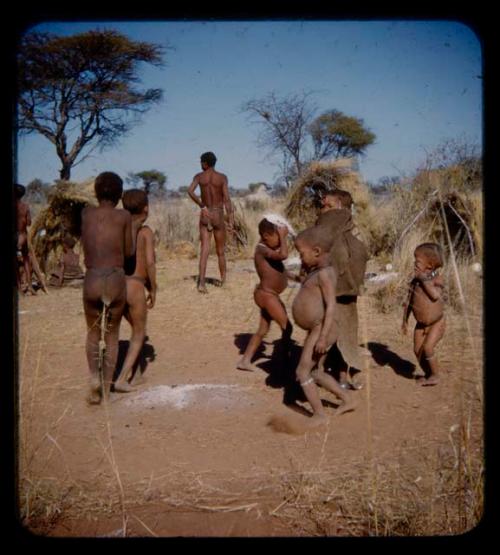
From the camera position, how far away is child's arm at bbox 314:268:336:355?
3885 mm

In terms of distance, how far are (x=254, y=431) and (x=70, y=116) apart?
17.8 metres

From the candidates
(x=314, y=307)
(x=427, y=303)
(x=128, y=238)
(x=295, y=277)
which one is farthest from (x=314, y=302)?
(x=128, y=238)

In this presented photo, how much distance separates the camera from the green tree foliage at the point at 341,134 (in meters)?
25.8

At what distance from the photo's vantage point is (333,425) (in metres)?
4.00

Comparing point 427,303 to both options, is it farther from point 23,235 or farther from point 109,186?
point 23,235

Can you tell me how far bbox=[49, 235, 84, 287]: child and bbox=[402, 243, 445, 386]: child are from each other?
286 inches

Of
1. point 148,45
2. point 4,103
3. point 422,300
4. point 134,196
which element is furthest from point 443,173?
point 148,45

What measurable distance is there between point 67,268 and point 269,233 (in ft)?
21.9

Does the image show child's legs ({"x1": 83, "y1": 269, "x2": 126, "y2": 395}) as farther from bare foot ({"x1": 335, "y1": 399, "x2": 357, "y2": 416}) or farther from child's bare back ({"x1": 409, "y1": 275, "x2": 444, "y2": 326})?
child's bare back ({"x1": 409, "y1": 275, "x2": 444, "y2": 326})

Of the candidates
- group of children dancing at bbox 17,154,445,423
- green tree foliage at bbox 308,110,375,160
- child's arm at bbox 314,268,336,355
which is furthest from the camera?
green tree foliage at bbox 308,110,375,160

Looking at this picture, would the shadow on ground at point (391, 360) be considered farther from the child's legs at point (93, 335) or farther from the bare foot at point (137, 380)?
the child's legs at point (93, 335)

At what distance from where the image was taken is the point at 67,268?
34.6 feet

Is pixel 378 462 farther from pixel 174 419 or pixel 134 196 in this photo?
pixel 134 196

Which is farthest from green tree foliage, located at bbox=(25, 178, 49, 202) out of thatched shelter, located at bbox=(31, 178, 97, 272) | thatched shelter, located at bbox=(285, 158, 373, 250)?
thatched shelter, located at bbox=(285, 158, 373, 250)
